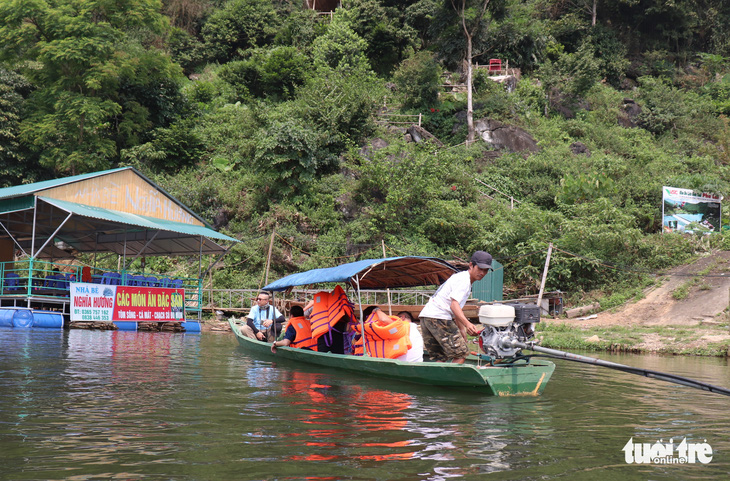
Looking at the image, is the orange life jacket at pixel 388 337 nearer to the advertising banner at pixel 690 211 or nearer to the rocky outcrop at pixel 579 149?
the advertising banner at pixel 690 211

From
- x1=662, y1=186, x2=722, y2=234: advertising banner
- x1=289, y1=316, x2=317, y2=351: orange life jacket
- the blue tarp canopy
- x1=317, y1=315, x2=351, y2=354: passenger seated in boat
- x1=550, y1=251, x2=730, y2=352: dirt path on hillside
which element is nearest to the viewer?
the blue tarp canopy

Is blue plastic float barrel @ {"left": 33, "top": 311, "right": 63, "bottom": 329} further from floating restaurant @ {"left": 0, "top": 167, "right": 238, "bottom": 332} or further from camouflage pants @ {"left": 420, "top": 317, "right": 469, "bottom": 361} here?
camouflage pants @ {"left": 420, "top": 317, "right": 469, "bottom": 361}

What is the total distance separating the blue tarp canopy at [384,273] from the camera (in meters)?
9.81

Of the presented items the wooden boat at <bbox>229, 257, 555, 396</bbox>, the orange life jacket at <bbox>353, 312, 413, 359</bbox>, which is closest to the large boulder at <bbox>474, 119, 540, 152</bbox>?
the wooden boat at <bbox>229, 257, 555, 396</bbox>

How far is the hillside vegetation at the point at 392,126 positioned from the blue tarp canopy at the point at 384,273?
11.2m

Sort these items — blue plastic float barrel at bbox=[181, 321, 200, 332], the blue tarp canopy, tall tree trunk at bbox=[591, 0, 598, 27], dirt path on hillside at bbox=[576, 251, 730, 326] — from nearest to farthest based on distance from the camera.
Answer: the blue tarp canopy → dirt path on hillside at bbox=[576, 251, 730, 326] → blue plastic float barrel at bbox=[181, 321, 200, 332] → tall tree trunk at bbox=[591, 0, 598, 27]

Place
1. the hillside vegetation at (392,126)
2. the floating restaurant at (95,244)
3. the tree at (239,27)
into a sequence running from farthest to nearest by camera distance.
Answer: the tree at (239,27), the hillside vegetation at (392,126), the floating restaurant at (95,244)

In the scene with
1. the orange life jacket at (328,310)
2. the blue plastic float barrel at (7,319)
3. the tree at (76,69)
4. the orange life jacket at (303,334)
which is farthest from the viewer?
the tree at (76,69)

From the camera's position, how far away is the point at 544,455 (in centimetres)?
481

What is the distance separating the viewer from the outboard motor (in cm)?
723

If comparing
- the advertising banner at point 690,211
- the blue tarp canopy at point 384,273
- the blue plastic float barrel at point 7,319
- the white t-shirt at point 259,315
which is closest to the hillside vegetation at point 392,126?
the advertising banner at point 690,211

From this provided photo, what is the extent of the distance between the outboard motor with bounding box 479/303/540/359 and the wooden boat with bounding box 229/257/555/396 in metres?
0.27

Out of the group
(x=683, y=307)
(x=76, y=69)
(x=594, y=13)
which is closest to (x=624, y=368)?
(x=683, y=307)

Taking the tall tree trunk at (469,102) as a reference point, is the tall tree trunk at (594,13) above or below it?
above
